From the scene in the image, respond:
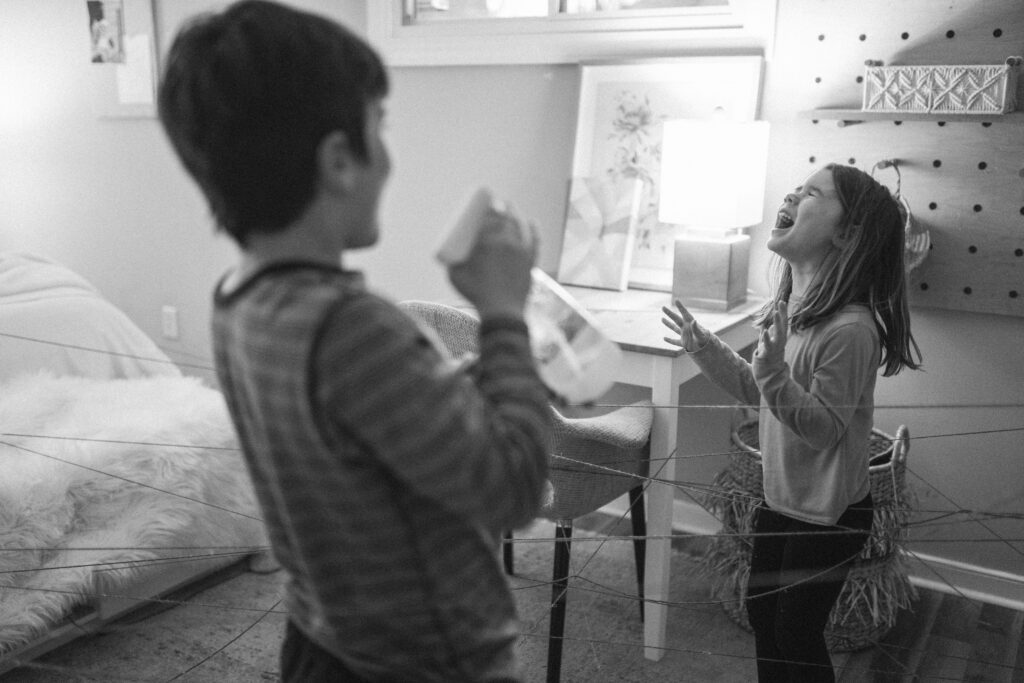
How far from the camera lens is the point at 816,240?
1.38m

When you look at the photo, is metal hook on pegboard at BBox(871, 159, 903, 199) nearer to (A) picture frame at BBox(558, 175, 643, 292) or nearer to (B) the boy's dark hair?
(A) picture frame at BBox(558, 175, 643, 292)

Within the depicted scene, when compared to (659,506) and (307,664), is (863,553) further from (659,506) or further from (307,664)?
(307,664)

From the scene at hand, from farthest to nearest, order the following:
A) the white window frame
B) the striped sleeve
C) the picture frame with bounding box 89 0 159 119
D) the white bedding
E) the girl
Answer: the picture frame with bounding box 89 0 159 119 < the white bedding < the white window frame < the girl < the striped sleeve

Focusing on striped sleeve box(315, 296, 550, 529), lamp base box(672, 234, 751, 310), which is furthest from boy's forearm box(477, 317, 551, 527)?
lamp base box(672, 234, 751, 310)

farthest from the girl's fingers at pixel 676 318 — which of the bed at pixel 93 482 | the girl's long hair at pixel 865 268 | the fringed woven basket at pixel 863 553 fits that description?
the bed at pixel 93 482

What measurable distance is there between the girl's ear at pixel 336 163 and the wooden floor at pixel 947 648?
56.7 inches

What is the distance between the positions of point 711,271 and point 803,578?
0.76 meters

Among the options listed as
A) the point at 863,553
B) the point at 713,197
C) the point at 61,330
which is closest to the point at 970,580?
the point at 863,553

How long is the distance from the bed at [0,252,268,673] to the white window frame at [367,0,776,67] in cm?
101

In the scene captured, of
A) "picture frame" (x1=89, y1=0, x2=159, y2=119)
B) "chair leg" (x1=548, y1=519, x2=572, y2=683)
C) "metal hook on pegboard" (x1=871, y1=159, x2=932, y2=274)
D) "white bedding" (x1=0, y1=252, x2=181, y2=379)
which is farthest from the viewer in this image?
"picture frame" (x1=89, y1=0, x2=159, y2=119)

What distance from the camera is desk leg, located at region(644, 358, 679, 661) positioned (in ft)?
5.50

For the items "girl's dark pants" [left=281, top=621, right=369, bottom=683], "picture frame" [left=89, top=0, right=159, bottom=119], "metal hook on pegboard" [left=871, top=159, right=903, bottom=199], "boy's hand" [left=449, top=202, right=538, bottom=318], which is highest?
"picture frame" [left=89, top=0, right=159, bottom=119]

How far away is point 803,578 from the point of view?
136 cm

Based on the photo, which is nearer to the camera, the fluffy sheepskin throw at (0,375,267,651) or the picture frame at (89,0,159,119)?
the fluffy sheepskin throw at (0,375,267,651)
